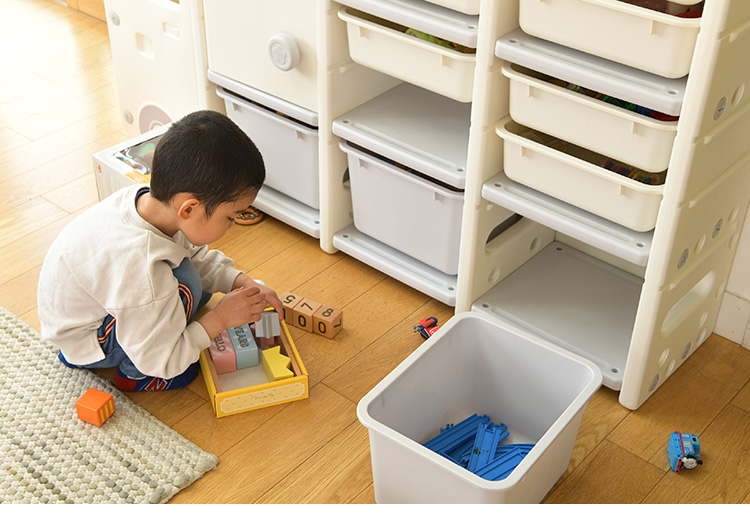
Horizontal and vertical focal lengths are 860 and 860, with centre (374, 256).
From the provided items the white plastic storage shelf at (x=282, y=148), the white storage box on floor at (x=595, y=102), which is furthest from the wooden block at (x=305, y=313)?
the white storage box on floor at (x=595, y=102)

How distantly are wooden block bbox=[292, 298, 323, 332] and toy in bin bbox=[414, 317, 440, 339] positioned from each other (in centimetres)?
18

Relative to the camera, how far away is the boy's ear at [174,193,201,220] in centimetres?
124

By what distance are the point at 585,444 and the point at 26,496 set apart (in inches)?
32.6

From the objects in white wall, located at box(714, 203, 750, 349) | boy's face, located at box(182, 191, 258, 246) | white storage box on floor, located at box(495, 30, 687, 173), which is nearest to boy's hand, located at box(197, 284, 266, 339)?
boy's face, located at box(182, 191, 258, 246)

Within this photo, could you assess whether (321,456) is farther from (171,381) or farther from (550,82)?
(550,82)

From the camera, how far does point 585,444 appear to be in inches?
52.3

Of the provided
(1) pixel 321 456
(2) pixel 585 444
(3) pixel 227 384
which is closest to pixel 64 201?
(3) pixel 227 384

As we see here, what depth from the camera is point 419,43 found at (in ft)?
4.39

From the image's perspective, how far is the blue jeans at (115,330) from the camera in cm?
134

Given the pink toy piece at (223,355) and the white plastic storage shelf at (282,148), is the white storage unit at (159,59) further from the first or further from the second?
the pink toy piece at (223,355)

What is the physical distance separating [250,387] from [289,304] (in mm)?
228

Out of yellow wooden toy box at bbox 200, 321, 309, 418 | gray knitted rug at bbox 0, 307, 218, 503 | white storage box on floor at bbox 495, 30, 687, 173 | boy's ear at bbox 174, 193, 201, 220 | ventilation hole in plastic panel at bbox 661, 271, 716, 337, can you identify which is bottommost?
gray knitted rug at bbox 0, 307, 218, 503

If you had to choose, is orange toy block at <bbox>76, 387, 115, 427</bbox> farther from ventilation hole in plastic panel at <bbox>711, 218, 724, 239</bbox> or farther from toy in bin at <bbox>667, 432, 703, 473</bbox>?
ventilation hole in plastic panel at <bbox>711, 218, 724, 239</bbox>

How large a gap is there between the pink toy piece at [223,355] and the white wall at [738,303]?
86 cm
